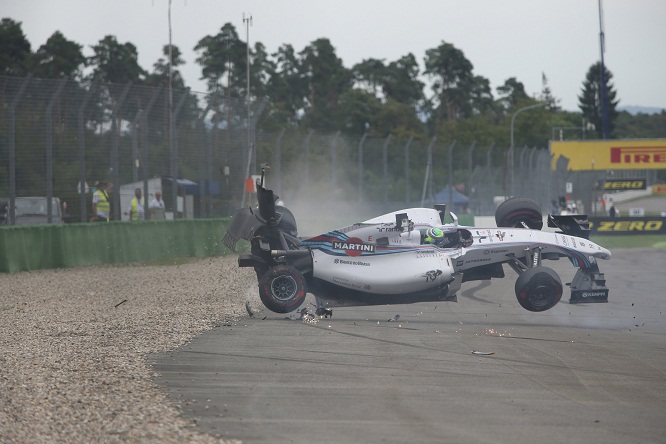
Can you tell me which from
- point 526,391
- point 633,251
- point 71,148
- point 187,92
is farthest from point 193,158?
point 526,391

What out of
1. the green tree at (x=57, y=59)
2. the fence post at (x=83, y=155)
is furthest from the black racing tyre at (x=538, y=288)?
the green tree at (x=57, y=59)

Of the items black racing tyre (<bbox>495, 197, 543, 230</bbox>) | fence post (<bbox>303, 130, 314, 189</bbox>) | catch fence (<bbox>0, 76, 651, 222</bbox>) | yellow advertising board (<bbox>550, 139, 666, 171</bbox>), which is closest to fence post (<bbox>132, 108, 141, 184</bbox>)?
catch fence (<bbox>0, 76, 651, 222</bbox>)

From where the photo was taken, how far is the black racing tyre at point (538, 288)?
12.4 metres

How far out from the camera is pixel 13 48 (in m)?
74.4

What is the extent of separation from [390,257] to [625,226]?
22.1 meters

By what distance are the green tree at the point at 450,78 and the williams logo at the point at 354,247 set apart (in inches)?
4235

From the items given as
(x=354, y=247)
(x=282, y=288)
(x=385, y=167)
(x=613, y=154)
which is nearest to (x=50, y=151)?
(x=282, y=288)

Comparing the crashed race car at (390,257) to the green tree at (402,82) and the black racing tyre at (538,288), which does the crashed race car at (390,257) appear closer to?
the black racing tyre at (538,288)

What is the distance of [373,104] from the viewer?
305 ft

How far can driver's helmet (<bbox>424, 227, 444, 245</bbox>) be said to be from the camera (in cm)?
1288

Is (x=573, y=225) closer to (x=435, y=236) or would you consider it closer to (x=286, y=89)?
(x=435, y=236)

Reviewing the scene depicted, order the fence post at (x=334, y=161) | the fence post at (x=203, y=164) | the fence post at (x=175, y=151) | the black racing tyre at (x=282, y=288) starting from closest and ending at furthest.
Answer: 1. the black racing tyre at (x=282, y=288)
2. the fence post at (x=175, y=151)
3. the fence post at (x=203, y=164)
4. the fence post at (x=334, y=161)

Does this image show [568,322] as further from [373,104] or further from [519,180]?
[373,104]

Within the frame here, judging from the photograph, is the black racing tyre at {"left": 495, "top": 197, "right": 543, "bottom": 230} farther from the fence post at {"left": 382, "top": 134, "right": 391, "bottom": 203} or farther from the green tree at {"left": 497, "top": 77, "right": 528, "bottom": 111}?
the green tree at {"left": 497, "top": 77, "right": 528, "bottom": 111}
